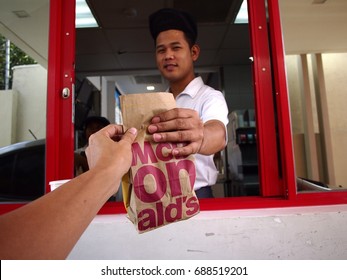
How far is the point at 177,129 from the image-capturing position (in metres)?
0.84

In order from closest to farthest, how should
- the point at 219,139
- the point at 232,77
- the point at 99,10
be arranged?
1. the point at 219,139
2. the point at 99,10
3. the point at 232,77

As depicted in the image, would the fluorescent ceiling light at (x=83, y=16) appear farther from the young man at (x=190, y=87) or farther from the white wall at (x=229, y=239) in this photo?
the white wall at (x=229, y=239)

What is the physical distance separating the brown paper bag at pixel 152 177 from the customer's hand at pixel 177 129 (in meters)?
0.02

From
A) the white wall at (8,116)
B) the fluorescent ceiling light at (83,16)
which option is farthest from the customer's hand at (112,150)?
the white wall at (8,116)

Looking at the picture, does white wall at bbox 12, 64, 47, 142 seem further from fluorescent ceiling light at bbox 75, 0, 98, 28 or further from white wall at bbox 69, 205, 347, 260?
white wall at bbox 69, 205, 347, 260

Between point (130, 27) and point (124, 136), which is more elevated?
point (130, 27)

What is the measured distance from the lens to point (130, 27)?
374cm

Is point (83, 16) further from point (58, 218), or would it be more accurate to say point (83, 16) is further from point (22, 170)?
point (58, 218)

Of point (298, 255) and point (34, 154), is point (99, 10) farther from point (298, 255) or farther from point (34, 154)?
point (298, 255)

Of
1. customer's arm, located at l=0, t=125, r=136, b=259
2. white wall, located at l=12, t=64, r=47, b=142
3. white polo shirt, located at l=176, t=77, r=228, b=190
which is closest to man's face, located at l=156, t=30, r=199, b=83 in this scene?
white polo shirt, located at l=176, t=77, r=228, b=190

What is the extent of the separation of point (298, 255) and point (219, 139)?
77cm

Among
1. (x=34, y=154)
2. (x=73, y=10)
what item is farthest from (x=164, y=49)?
(x=34, y=154)

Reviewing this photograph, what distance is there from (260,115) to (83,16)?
2.84 meters

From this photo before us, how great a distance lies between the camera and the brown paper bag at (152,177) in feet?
2.62
